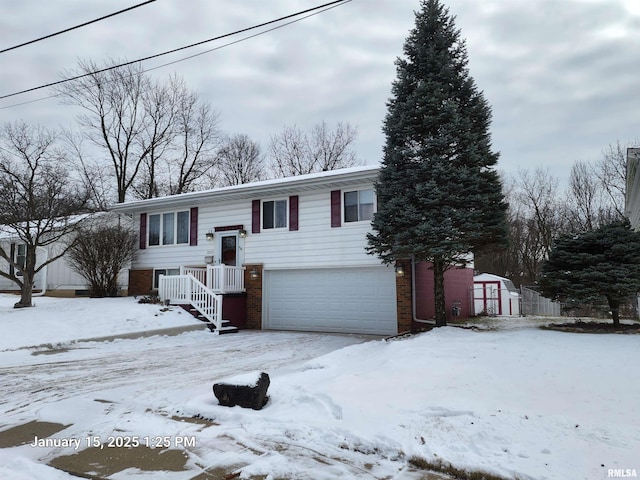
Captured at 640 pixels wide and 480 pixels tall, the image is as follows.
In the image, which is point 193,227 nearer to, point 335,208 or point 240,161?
point 335,208

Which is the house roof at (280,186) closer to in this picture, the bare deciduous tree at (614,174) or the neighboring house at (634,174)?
the neighboring house at (634,174)

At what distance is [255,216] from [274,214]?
73cm

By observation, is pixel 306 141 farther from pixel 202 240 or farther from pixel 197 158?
pixel 202 240

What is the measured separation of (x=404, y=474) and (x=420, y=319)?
932cm

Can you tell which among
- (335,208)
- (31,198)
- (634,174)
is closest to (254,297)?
(335,208)

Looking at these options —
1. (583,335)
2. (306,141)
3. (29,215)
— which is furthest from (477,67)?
(306,141)

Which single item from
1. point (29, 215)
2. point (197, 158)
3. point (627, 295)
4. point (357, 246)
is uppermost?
point (197, 158)

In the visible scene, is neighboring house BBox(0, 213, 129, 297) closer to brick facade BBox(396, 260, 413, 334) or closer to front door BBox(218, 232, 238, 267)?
front door BBox(218, 232, 238, 267)

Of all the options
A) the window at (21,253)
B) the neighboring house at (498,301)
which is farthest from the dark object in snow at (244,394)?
the window at (21,253)

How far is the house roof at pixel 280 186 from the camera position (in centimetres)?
1276

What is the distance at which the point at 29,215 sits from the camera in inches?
486

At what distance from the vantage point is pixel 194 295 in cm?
1375

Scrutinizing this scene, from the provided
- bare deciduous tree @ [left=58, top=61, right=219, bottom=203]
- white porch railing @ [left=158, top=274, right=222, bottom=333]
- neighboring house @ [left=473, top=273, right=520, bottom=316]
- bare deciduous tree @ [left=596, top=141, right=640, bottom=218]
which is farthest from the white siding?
bare deciduous tree @ [left=596, top=141, right=640, bottom=218]

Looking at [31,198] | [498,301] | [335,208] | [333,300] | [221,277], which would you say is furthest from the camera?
[498,301]
